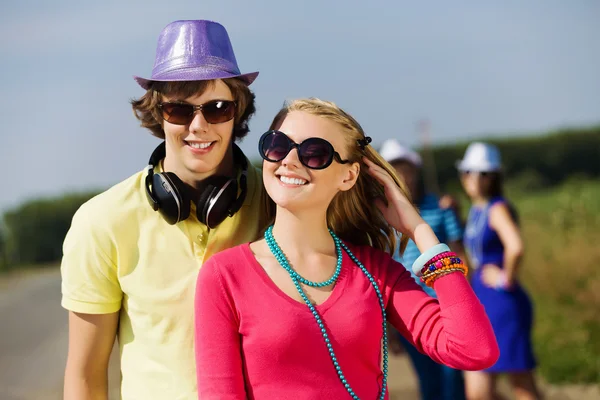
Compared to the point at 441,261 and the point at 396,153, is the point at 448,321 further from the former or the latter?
the point at 396,153

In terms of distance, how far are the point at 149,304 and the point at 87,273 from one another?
22cm

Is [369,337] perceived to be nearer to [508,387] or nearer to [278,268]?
[278,268]

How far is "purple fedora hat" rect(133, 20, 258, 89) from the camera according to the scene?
2.65 meters

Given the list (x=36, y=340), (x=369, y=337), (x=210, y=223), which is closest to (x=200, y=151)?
(x=210, y=223)

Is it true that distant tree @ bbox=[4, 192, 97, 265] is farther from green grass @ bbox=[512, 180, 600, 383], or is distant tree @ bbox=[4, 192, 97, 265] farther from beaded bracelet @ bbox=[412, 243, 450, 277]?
beaded bracelet @ bbox=[412, 243, 450, 277]

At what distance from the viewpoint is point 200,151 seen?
266cm

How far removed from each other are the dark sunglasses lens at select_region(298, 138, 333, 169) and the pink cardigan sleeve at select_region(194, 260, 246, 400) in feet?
1.42

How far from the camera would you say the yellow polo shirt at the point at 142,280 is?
8.52 ft

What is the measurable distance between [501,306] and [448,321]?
3773 millimetres

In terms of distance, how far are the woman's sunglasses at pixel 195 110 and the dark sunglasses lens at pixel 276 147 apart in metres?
0.24

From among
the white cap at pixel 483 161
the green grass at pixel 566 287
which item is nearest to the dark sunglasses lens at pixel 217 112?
the white cap at pixel 483 161

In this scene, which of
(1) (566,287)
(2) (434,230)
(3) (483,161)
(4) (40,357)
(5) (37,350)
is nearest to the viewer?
(2) (434,230)

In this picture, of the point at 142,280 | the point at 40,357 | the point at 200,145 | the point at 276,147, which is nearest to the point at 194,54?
the point at 200,145

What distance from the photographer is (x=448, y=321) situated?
2.47 meters
